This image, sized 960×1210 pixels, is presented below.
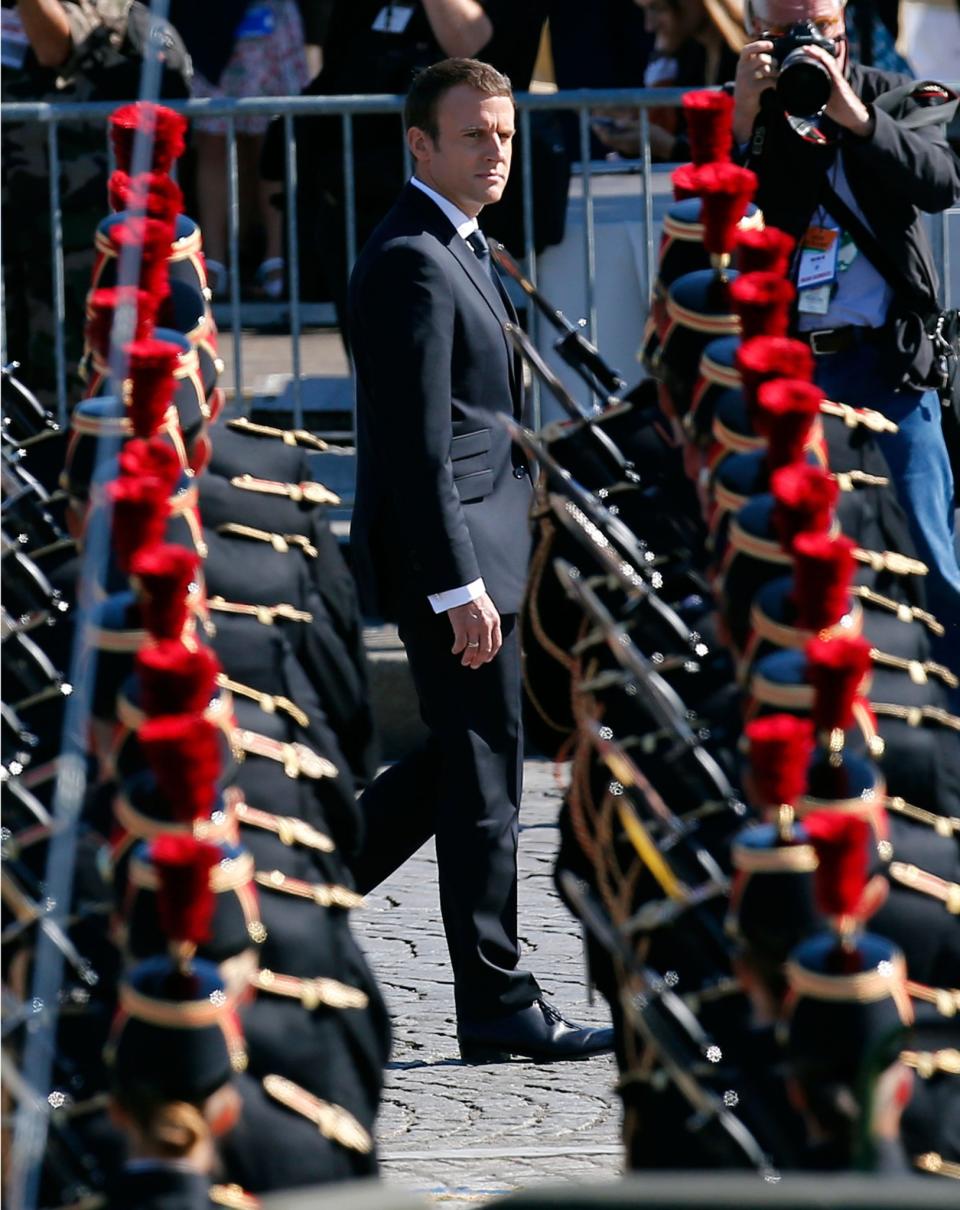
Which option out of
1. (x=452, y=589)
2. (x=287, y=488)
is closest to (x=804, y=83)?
(x=452, y=589)

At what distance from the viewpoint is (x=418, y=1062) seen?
199 inches

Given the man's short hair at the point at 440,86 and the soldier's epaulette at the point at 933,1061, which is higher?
the man's short hair at the point at 440,86

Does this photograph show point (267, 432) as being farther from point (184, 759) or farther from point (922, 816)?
point (184, 759)

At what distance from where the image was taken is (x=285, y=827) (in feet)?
10.8

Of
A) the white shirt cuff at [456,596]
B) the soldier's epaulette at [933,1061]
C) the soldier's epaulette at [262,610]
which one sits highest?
the soldier's epaulette at [262,610]

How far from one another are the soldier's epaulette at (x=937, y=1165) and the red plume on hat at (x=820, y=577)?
560mm

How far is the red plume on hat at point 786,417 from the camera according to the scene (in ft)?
10.4

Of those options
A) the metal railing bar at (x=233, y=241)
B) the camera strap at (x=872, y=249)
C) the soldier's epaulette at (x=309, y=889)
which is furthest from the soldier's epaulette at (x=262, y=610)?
the metal railing bar at (x=233, y=241)

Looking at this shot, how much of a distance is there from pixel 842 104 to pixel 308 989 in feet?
8.50

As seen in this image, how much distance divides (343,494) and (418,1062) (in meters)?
2.88

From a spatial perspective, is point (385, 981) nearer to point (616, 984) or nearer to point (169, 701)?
point (616, 984)

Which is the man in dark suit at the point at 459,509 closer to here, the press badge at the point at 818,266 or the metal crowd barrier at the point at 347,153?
the press badge at the point at 818,266

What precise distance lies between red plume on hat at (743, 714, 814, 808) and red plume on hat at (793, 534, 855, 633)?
208 millimetres

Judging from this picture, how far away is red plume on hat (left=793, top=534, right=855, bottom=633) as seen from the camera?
9.68 ft
